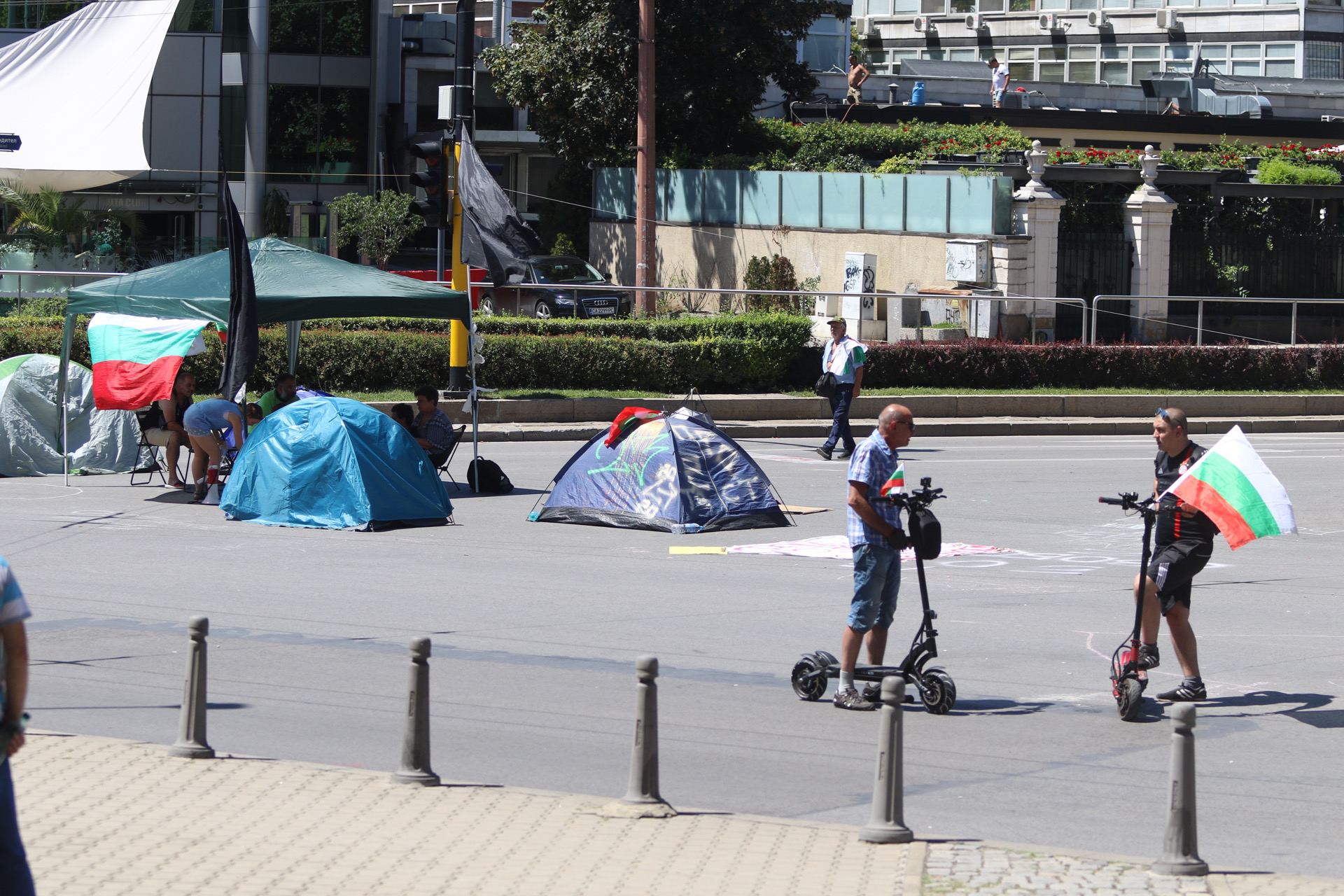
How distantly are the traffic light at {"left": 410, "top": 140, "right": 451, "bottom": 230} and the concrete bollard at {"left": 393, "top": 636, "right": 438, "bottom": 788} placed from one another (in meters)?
14.5

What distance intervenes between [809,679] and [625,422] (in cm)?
659

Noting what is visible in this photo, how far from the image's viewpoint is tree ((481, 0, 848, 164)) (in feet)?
122

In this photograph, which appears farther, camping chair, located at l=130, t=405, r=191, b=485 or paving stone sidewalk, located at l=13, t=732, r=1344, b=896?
camping chair, located at l=130, t=405, r=191, b=485

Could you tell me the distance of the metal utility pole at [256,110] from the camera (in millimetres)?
48281

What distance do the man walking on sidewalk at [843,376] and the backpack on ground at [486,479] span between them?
195 inches

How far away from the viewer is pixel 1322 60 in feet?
206

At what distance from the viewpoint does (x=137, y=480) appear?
58.1 feet

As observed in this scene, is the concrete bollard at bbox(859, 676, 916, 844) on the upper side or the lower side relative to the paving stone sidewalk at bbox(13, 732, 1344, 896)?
upper

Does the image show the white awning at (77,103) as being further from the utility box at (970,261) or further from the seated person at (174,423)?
the utility box at (970,261)

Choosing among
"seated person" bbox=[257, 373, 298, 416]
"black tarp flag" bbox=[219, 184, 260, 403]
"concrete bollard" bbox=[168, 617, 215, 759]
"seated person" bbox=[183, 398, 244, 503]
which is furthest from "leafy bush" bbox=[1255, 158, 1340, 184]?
"concrete bollard" bbox=[168, 617, 215, 759]

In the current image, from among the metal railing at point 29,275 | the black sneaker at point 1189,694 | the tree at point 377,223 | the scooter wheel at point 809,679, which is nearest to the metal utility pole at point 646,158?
the metal railing at point 29,275

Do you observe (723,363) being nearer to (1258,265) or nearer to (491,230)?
(491,230)

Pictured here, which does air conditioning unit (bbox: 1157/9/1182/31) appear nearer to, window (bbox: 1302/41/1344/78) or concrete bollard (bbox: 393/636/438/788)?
window (bbox: 1302/41/1344/78)

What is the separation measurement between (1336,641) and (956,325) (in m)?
18.1
